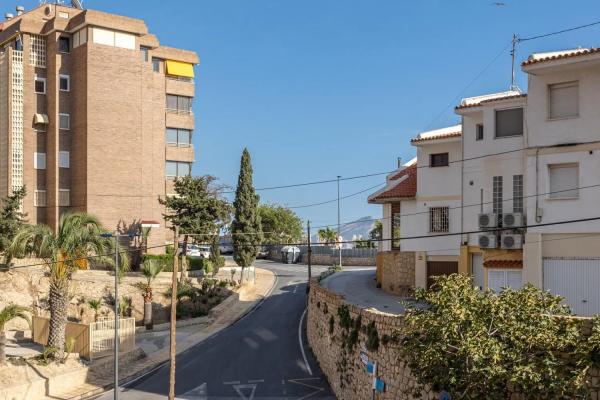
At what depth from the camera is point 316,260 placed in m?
85.1

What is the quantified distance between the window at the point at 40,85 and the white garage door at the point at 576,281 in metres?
49.4

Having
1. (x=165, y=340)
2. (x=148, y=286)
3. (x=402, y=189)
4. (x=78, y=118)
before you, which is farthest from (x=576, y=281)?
(x=78, y=118)

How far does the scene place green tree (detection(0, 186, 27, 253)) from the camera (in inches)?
2158

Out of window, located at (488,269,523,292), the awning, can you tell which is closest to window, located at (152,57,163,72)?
the awning

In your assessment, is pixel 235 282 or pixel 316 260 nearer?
pixel 235 282

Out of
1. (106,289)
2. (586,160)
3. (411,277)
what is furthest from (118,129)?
(586,160)

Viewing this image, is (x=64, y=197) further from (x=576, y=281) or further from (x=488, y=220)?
(x=576, y=281)

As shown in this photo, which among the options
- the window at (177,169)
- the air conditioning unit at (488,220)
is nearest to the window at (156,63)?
the window at (177,169)

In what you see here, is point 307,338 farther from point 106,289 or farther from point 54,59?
point 54,59

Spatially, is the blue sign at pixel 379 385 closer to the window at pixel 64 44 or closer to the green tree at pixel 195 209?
the green tree at pixel 195 209

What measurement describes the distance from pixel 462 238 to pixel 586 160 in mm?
8684

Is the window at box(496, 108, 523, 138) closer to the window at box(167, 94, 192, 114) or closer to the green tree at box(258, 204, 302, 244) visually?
the window at box(167, 94, 192, 114)

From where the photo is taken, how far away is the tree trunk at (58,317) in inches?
1348

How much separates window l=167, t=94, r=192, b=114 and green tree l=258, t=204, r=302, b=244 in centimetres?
4682
